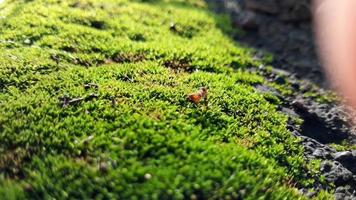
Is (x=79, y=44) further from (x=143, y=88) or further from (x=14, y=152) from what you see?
(x=14, y=152)

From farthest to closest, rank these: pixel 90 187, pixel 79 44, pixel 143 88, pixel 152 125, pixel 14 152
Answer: pixel 79 44, pixel 143 88, pixel 152 125, pixel 14 152, pixel 90 187

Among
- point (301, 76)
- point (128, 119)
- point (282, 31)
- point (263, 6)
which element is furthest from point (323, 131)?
point (263, 6)

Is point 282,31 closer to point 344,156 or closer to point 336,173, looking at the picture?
point 344,156

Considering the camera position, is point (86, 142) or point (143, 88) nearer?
point (86, 142)

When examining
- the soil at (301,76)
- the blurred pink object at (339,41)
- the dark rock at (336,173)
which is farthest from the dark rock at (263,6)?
the dark rock at (336,173)

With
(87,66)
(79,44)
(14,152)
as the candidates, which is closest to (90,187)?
(14,152)

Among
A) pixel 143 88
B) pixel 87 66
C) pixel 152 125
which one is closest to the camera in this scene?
pixel 152 125

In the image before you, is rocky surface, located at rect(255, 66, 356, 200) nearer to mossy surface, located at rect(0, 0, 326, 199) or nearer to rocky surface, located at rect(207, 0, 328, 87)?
mossy surface, located at rect(0, 0, 326, 199)

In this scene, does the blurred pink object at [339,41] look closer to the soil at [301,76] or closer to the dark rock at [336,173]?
the soil at [301,76]
